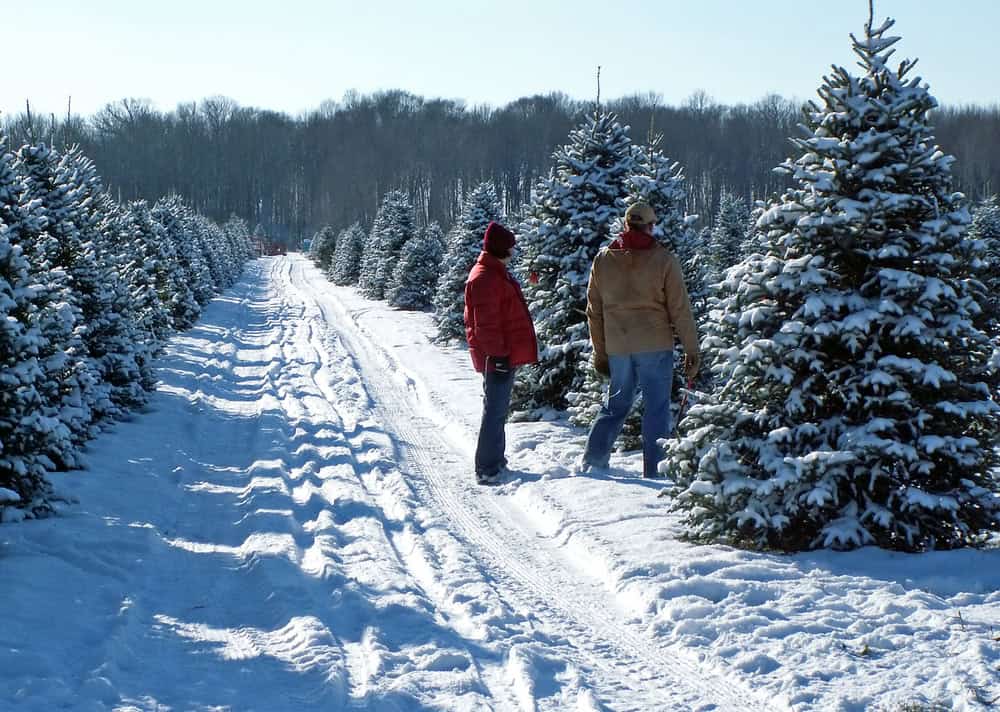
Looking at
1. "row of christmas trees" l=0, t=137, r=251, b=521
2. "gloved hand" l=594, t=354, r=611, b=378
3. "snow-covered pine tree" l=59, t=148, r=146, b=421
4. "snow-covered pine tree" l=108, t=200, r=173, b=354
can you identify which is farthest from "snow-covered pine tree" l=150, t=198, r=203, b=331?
"gloved hand" l=594, t=354, r=611, b=378

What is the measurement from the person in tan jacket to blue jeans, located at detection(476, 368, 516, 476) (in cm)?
82

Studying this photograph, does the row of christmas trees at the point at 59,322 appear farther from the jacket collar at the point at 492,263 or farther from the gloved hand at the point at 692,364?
the gloved hand at the point at 692,364

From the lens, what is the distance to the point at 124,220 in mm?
17547

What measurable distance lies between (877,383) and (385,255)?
2785 centimetres

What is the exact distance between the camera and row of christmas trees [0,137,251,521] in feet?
18.5

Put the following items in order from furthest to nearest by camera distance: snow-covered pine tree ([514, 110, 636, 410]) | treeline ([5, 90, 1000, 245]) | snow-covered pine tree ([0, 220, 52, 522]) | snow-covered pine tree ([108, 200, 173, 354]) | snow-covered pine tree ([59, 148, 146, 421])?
treeline ([5, 90, 1000, 245]) → snow-covered pine tree ([108, 200, 173, 354]) → snow-covered pine tree ([59, 148, 146, 421]) → snow-covered pine tree ([514, 110, 636, 410]) → snow-covered pine tree ([0, 220, 52, 522])

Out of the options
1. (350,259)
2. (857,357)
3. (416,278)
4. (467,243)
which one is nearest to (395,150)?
(350,259)

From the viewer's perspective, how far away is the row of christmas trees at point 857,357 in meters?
4.69

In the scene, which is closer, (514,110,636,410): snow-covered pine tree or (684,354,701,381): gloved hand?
(684,354,701,381): gloved hand

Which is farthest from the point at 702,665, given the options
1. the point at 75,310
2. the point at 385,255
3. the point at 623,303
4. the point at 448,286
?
the point at 385,255

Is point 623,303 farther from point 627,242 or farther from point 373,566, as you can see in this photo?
point 373,566

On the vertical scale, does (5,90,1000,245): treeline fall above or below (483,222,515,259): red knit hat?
above

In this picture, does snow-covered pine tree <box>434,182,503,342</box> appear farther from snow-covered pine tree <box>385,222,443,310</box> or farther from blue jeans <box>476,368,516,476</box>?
blue jeans <box>476,368,516,476</box>

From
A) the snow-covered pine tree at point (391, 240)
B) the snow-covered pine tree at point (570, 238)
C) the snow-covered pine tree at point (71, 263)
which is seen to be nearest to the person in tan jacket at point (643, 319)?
the snow-covered pine tree at point (570, 238)
